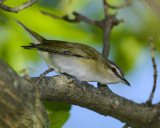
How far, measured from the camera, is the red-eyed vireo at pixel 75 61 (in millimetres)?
4930

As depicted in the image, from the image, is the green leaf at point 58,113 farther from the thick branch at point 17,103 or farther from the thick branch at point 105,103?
the thick branch at point 17,103

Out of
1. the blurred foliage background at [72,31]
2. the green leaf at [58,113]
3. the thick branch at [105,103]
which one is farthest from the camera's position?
the blurred foliage background at [72,31]

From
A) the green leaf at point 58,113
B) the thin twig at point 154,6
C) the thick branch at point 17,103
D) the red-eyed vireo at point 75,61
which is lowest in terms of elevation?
the green leaf at point 58,113

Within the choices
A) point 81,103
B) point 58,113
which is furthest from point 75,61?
point 81,103

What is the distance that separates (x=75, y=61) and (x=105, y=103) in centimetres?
124

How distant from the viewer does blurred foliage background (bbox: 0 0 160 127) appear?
4.73 metres

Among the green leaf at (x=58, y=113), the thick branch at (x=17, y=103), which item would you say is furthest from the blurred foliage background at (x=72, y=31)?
the thick branch at (x=17, y=103)

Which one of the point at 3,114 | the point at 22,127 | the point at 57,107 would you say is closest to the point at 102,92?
the point at 57,107

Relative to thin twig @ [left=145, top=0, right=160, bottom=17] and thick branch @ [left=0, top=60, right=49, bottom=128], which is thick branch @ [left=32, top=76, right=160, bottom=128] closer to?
thick branch @ [left=0, top=60, right=49, bottom=128]

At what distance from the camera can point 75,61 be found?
501cm

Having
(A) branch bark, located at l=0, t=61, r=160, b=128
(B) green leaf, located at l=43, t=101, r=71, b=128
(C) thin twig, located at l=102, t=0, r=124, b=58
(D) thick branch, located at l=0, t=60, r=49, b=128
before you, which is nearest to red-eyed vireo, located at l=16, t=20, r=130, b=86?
(C) thin twig, located at l=102, t=0, r=124, b=58

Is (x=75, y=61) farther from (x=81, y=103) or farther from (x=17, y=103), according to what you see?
(x=17, y=103)

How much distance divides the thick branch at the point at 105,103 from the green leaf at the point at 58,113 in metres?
0.29

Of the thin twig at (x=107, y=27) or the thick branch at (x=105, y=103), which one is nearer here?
the thick branch at (x=105, y=103)
